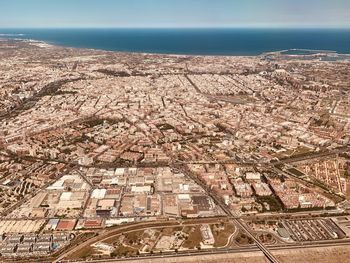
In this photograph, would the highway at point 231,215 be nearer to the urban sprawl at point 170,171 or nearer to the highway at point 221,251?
the urban sprawl at point 170,171

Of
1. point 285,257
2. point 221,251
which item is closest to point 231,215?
point 221,251

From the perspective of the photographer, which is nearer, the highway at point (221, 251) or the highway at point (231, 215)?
the highway at point (221, 251)

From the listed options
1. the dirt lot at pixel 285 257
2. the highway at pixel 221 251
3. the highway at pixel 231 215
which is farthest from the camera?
the highway at pixel 231 215

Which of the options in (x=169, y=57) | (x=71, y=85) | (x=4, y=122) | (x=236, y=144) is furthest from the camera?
(x=169, y=57)

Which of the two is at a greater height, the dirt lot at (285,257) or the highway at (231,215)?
the highway at (231,215)

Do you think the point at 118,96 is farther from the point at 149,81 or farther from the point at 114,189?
the point at 114,189

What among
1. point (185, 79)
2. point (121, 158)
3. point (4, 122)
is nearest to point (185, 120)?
point (121, 158)

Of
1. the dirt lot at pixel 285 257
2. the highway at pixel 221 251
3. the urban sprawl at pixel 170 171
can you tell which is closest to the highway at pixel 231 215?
the urban sprawl at pixel 170 171

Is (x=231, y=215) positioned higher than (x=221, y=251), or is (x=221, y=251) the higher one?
(x=231, y=215)

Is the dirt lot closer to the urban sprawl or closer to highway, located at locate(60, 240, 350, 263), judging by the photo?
highway, located at locate(60, 240, 350, 263)

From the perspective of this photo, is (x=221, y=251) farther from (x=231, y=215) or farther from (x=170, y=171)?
(x=170, y=171)

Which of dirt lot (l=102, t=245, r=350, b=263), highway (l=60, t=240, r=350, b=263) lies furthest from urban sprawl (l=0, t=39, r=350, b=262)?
dirt lot (l=102, t=245, r=350, b=263)
